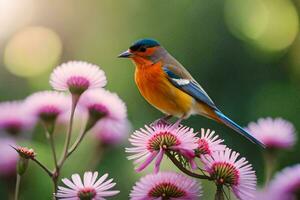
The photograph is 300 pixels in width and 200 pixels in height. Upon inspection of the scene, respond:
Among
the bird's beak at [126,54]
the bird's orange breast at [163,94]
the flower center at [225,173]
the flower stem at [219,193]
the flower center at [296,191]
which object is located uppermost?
the bird's beak at [126,54]

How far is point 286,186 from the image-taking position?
50.6 inches

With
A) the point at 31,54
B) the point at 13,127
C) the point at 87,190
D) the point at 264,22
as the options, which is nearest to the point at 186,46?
the point at 264,22

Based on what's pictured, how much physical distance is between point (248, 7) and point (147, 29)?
81 centimetres

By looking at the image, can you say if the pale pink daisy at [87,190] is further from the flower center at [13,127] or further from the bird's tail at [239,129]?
the flower center at [13,127]

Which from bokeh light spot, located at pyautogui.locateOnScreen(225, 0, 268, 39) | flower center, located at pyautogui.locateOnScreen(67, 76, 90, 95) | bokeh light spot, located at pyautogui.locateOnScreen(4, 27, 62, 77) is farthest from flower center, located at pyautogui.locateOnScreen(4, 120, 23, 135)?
bokeh light spot, located at pyautogui.locateOnScreen(225, 0, 268, 39)

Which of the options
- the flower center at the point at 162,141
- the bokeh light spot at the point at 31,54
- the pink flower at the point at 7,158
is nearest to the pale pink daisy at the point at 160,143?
the flower center at the point at 162,141

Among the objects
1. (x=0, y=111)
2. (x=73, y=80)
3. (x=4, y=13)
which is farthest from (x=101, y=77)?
(x=4, y=13)

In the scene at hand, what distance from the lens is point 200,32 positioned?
4.74m

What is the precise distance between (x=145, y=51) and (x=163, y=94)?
18 centimetres

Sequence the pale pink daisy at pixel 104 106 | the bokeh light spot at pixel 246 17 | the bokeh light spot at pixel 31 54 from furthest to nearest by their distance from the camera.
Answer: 1. the bokeh light spot at pixel 246 17
2. the bokeh light spot at pixel 31 54
3. the pale pink daisy at pixel 104 106

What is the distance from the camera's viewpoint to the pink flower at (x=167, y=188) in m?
1.00

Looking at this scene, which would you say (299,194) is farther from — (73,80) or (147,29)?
(147,29)

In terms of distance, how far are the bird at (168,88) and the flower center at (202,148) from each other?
585 millimetres

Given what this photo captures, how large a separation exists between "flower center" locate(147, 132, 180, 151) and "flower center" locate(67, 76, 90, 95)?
0.30 m
